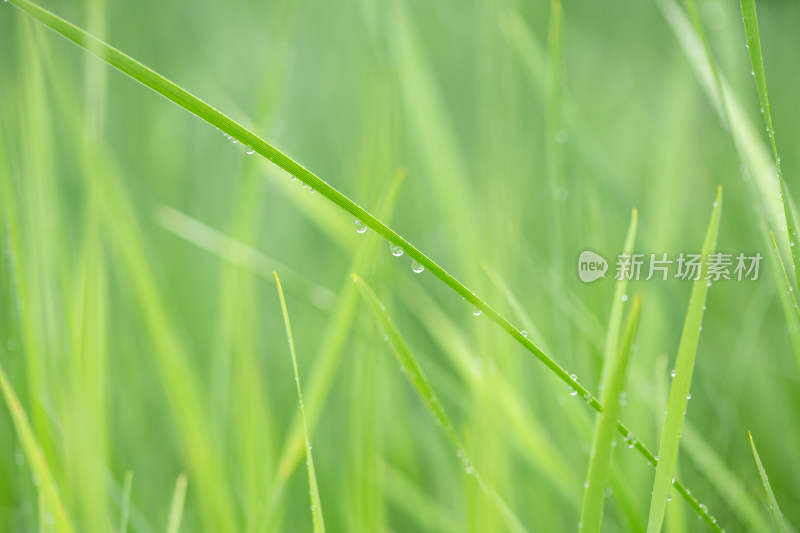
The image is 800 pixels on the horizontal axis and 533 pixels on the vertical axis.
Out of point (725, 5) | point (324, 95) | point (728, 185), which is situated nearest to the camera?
point (725, 5)

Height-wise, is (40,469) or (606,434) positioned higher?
(606,434)

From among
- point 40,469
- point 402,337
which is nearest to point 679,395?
point 402,337

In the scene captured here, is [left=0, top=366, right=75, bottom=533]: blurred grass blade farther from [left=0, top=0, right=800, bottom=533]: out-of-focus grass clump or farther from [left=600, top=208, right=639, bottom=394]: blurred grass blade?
[left=600, top=208, right=639, bottom=394]: blurred grass blade

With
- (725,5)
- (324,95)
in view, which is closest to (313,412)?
(725,5)

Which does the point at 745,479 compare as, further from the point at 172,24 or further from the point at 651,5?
the point at 172,24

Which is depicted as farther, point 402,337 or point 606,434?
point 402,337

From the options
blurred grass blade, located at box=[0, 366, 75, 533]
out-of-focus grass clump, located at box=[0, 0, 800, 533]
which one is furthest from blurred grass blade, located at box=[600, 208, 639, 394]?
blurred grass blade, located at box=[0, 366, 75, 533]

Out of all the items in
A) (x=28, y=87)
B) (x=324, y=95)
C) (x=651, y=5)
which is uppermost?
(x=651, y=5)

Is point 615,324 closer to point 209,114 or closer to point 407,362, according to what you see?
point 407,362

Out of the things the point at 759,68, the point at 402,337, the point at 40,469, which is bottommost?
the point at 40,469
